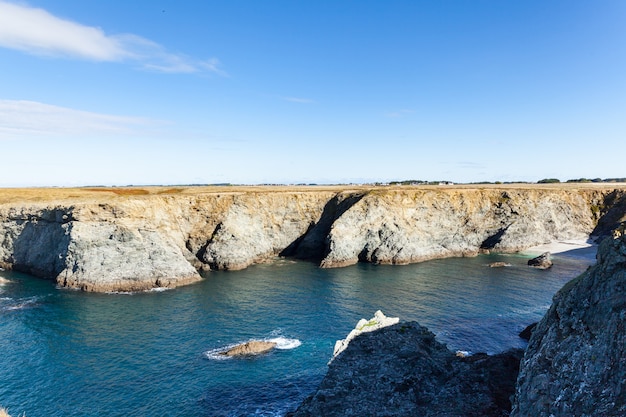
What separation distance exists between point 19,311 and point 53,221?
27246mm

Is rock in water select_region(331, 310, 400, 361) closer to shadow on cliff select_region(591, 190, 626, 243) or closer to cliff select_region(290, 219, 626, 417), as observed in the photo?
cliff select_region(290, 219, 626, 417)

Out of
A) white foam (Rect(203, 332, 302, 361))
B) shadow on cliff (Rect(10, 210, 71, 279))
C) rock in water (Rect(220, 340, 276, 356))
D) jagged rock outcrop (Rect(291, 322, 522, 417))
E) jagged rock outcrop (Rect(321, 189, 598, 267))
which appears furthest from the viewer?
jagged rock outcrop (Rect(321, 189, 598, 267))

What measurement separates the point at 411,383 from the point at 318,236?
72.5 metres

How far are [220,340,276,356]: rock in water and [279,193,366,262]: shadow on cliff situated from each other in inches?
1978

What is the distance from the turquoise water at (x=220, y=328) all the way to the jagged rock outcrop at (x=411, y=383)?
8.80m

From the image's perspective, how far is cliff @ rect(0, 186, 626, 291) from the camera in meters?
69.6

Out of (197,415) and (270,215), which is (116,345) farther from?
(270,215)

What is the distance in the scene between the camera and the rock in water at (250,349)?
138ft

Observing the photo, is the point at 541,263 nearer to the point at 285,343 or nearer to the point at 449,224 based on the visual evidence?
the point at 449,224

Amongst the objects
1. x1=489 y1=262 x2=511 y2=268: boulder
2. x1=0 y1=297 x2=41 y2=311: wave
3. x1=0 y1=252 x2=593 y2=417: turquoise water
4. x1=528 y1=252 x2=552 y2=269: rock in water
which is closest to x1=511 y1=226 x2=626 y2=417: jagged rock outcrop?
x1=0 y1=252 x2=593 y2=417: turquoise water

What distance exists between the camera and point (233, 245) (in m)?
85.3

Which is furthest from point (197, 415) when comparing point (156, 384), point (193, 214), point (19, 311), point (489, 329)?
point (193, 214)

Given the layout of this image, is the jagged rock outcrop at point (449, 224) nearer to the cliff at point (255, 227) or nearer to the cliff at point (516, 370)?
the cliff at point (255, 227)

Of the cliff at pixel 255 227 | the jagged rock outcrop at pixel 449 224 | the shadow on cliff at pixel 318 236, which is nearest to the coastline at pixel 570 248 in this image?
the jagged rock outcrop at pixel 449 224
